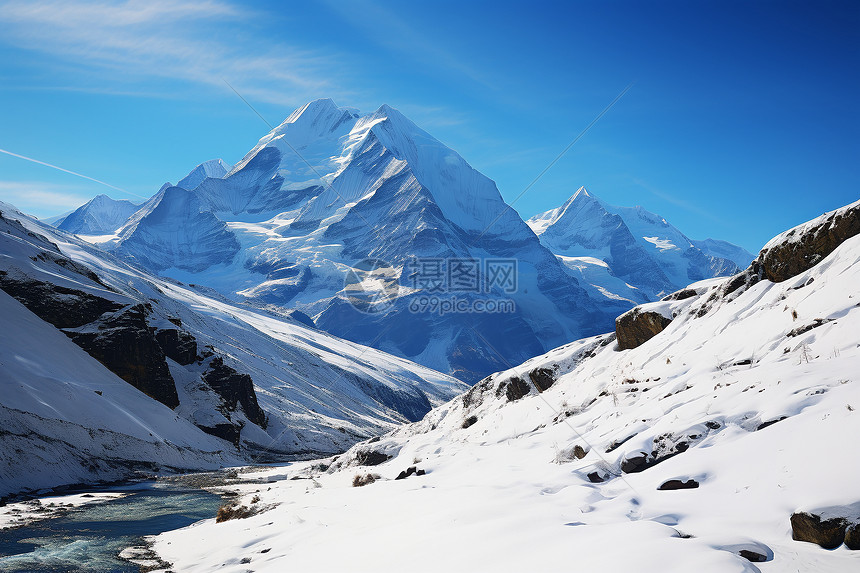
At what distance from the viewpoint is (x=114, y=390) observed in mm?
46406

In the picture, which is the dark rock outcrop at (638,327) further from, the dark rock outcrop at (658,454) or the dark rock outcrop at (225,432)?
the dark rock outcrop at (225,432)

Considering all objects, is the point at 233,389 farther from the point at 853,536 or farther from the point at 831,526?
the point at 853,536

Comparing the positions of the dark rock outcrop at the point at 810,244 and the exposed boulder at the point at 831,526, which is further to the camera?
the dark rock outcrop at the point at 810,244

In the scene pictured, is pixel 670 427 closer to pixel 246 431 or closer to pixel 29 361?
pixel 29 361

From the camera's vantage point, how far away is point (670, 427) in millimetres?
11227

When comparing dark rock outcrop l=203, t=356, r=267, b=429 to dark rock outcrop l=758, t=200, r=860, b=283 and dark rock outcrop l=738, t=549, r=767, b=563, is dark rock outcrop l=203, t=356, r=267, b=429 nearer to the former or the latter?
dark rock outcrop l=758, t=200, r=860, b=283

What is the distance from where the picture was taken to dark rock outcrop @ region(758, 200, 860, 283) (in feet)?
59.9

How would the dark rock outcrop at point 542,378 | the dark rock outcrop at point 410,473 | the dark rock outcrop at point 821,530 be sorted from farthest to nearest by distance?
the dark rock outcrop at point 542,378, the dark rock outcrop at point 410,473, the dark rock outcrop at point 821,530

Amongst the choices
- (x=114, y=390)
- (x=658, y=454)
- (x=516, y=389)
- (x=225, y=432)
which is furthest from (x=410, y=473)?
(x=225, y=432)

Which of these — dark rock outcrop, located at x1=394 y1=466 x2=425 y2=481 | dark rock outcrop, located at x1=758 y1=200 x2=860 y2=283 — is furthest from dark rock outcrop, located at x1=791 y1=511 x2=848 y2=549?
dark rock outcrop, located at x1=758 y1=200 x2=860 y2=283

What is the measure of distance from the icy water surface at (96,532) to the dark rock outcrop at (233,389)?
37.9 meters

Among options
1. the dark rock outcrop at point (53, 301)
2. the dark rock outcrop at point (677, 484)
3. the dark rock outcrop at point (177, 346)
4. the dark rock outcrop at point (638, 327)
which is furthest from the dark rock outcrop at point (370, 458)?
the dark rock outcrop at point (177, 346)

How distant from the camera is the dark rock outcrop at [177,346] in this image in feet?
211

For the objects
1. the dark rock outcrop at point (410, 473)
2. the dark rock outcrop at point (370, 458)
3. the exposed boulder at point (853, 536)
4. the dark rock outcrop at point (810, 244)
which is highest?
the dark rock outcrop at point (810, 244)
